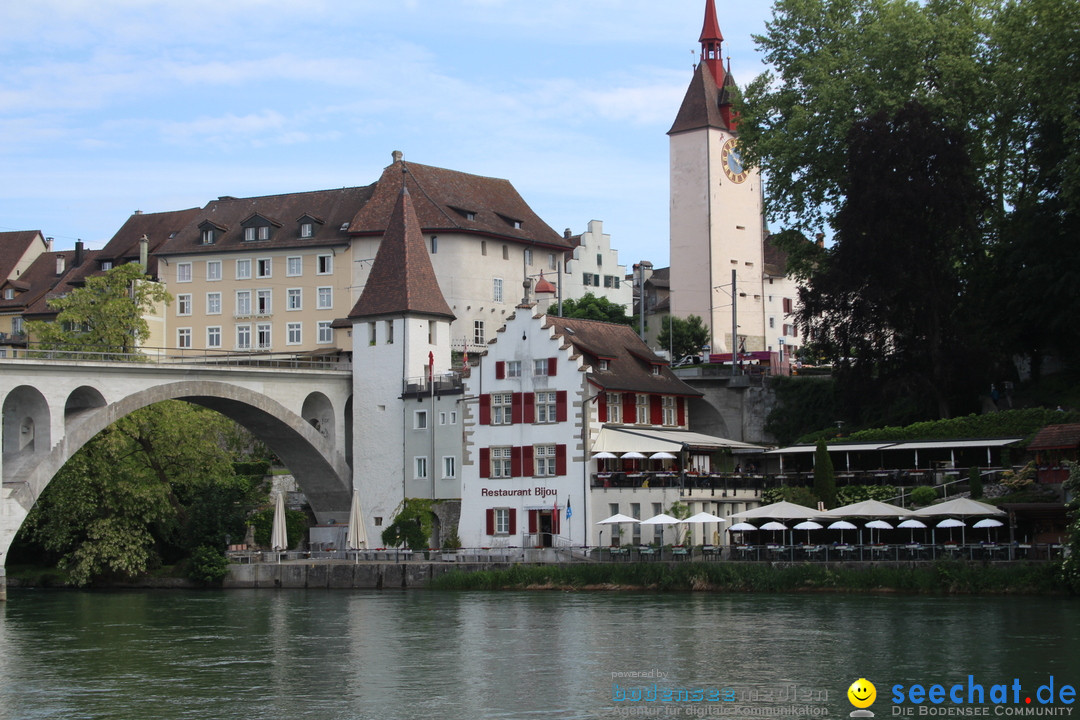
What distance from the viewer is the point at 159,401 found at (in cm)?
5653

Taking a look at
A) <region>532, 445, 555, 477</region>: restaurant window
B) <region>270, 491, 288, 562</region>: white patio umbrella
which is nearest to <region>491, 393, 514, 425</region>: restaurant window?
<region>532, 445, 555, 477</region>: restaurant window

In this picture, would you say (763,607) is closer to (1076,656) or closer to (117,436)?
(1076,656)

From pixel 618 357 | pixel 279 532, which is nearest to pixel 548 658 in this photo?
pixel 618 357

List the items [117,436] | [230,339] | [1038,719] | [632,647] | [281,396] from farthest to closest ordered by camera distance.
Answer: [230,339], [281,396], [117,436], [632,647], [1038,719]

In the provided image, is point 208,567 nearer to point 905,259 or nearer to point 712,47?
point 905,259

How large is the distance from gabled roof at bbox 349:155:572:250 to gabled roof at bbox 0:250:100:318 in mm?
18837

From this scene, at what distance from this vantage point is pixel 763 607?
38.9 m

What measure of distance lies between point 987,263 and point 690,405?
1385 centimetres

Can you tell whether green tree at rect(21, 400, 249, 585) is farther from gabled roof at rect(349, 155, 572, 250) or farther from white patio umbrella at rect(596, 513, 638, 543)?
gabled roof at rect(349, 155, 572, 250)

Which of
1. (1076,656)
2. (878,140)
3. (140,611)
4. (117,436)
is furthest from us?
(117,436)

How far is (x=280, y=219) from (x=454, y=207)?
10.1 meters

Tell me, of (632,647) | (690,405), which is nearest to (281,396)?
(690,405)


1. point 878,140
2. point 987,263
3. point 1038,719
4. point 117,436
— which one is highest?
point 878,140

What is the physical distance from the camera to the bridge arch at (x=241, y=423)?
5175cm
